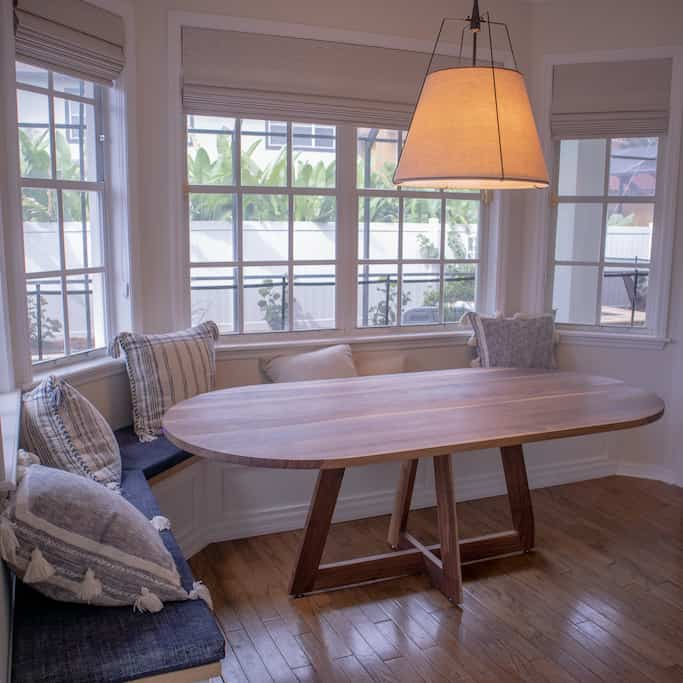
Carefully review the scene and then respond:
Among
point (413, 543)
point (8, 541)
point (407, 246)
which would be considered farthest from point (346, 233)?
point (8, 541)

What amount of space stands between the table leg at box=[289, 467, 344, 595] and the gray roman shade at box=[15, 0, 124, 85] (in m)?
1.85

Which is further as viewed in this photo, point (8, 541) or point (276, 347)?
point (276, 347)

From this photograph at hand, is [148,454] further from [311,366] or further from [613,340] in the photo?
[613,340]

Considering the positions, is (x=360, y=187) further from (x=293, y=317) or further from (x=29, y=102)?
(x=29, y=102)

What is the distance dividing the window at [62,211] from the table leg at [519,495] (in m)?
1.88

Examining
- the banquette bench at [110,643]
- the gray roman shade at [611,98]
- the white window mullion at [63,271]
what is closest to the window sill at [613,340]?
the gray roman shade at [611,98]

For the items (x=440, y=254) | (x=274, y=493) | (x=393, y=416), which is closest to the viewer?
(x=393, y=416)

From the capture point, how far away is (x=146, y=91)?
11.0 ft

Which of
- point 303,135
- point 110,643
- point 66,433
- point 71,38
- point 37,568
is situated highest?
point 71,38

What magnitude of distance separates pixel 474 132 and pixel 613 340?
7.56ft

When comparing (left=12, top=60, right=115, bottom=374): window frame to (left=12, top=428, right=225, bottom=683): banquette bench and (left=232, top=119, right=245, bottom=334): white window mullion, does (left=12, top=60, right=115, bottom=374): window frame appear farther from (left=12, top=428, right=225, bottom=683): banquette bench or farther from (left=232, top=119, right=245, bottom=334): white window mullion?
(left=12, top=428, right=225, bottom=683): banquette bench

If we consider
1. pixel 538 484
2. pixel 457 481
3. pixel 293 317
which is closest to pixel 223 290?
pixel 293 317

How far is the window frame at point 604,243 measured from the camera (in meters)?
4.13

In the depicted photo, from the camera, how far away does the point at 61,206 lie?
3.10 m
